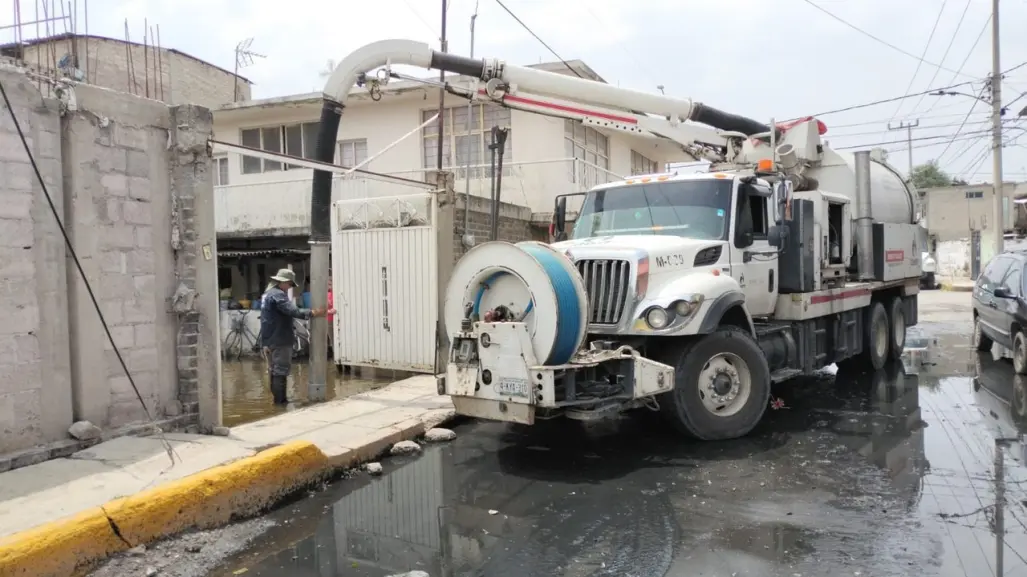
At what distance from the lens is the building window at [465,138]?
17000 millimetres

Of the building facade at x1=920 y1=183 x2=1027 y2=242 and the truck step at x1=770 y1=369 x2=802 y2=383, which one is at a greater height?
the building facade at x1=920 y1=183 x2=1027 y2=242

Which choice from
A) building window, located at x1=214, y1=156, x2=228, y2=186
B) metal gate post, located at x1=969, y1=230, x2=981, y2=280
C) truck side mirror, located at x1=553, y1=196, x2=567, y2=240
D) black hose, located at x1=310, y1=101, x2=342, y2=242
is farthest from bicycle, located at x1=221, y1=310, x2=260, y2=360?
metal gate post, located at x1=969, y1=230, x2=981, y2=280

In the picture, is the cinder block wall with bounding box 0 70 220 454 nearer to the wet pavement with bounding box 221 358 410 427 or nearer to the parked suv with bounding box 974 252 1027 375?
the wet pavement with bounding box 221 358 410 427

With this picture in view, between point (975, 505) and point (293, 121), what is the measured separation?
1777 centimetres

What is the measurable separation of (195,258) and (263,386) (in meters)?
4.38

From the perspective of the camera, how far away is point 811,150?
1018cm

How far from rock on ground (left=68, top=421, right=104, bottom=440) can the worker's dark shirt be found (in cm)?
307

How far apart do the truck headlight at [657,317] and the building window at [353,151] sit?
13478mm

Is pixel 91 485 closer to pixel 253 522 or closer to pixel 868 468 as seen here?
pixel 253 522

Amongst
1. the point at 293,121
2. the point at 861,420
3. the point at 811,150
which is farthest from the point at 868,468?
the point at 293,121

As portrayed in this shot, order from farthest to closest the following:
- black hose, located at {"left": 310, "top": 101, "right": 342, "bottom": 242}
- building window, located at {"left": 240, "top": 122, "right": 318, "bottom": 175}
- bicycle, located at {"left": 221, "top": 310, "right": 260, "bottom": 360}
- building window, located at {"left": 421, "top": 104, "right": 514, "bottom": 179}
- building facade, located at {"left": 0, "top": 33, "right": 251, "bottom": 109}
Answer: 1. building facade, located at {"left": 0, "top": 33, "right": 251, "bottom": 109}
2. building window, located at {"left": 240, "top": 122, "right": 318, "bottom": 175}
3. building window, located at {"left": 421, "top": 104, "right": 514, "bottom": 179}
4. bicycle, located at {"left": 221, "top": 310, "right": 260, "bottom": 360}
5. black hose, located at {"left": 310, "top": 101, "right": 342, "bottom": 242}

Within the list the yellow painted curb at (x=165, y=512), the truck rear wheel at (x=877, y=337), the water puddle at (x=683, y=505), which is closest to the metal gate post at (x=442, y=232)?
the water puddle at (x=683, y=505)

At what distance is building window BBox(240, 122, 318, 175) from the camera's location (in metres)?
19.3

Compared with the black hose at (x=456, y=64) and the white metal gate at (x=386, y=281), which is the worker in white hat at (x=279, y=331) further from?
the black hose at (x=456, y=64)
